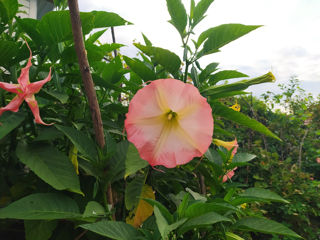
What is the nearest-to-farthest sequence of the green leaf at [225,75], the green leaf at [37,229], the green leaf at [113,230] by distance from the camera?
the green leaf at [113,230], the green leaf at [37,229], the green leaf at [225,75]

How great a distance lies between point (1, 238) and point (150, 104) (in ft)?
1.67

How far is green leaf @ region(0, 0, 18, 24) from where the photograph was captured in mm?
687

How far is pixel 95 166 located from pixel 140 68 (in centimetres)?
28

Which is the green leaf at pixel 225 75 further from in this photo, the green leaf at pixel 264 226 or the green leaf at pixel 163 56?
the green leaf at pixel 264 226

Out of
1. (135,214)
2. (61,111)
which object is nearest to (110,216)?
(135,214)

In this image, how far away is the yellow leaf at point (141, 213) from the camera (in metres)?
0.63

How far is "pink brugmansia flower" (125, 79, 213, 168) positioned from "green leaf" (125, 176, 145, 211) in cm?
15

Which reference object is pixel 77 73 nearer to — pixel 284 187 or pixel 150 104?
pixel 150 104

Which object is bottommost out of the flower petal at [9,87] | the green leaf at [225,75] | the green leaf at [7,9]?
the green leaf at [225,75]

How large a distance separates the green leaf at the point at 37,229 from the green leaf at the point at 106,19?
47cm

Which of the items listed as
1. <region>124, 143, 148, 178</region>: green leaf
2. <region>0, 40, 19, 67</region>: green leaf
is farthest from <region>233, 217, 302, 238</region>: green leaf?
<region>0, 40, 19, 67</region>: green leaf

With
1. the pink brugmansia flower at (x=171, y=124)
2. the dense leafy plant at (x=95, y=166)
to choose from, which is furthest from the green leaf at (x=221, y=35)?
the pink brugmansia flower at (x=171, y=124)

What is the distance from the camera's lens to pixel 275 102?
392cm

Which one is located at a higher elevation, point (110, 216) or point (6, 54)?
point (6, 54)
